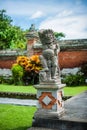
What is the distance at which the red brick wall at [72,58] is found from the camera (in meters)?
19.1

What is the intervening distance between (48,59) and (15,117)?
231cm

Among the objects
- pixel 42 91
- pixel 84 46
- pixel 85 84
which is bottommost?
pixel 85 84

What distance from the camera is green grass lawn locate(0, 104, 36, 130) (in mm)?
7484

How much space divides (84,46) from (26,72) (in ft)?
13.6

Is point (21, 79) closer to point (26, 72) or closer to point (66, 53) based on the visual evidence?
point (26, 72)

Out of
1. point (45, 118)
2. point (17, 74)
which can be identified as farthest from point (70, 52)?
point (45, 118)

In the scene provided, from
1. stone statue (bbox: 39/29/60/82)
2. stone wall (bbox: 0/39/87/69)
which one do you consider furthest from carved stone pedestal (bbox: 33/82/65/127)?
stone wall (bbox: 0/39/87/69)

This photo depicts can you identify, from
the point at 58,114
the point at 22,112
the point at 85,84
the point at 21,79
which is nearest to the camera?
the point at 58,114

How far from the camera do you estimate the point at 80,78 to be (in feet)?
58.4

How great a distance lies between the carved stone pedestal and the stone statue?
0.22 meters

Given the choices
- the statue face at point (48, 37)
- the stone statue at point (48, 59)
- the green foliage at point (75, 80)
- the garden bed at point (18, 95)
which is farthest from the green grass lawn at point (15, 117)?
the green foliage at point (75, 80)

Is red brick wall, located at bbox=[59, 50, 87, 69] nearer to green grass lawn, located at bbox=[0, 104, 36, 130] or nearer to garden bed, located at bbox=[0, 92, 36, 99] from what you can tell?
garden bed, located at bbox=[0, 92, 36, 99]

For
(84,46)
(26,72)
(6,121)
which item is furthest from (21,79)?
(6,121)

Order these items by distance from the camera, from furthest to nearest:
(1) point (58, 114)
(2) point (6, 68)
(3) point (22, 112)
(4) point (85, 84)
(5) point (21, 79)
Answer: (2) point (6, 68) < (5) point (21, 79) < (4) point (85, 84) < (3) point (22, 112) < (1) point (58, 114)
